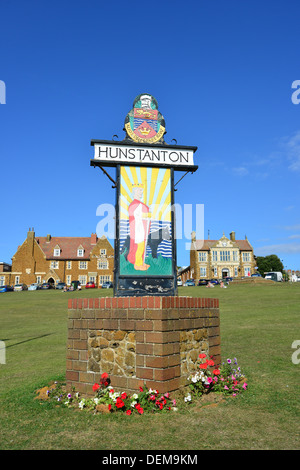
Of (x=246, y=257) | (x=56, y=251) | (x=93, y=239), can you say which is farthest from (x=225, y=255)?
(x=56, y=251)

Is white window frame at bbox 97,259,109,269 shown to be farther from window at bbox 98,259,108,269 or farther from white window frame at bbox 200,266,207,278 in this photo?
white window frame at bbox 200,266,207,278

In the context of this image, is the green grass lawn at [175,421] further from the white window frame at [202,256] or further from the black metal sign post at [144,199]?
the white window frame at [202,256]

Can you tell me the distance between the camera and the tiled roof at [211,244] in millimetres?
76125

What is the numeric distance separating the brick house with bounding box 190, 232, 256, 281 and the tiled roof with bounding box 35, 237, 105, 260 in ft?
75.8

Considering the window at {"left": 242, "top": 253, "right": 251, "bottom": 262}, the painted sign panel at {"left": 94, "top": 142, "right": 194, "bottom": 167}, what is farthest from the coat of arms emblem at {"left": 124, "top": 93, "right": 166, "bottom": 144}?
the window at {"left": 242, "top": 253, "right": 251, "bottom": 262}

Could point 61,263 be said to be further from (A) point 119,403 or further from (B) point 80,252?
(A) point 119,403

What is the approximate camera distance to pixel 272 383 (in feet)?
21.0

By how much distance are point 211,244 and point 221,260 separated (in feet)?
13.7

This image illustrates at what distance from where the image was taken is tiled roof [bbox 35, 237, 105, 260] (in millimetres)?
70062

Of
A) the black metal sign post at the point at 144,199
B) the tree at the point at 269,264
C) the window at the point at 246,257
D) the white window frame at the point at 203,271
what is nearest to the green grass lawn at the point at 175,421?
the black metal sign post at the point at 144,199

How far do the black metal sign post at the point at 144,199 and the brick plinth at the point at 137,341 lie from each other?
1199 millimetres

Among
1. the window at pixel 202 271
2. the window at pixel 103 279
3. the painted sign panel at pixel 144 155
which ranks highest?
the painted sign panel at pixel 144 155
